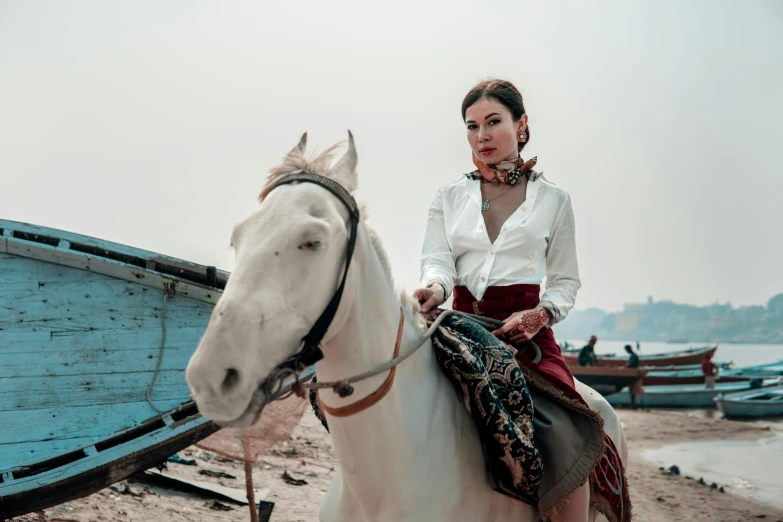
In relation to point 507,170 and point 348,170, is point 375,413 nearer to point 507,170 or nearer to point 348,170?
point 348,170

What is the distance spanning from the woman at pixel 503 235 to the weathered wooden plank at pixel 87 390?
239cm

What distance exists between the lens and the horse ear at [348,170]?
6.82 ft

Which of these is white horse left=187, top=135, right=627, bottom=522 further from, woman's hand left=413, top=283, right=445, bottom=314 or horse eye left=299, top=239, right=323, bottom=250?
woman's hand left=413, top=283, right=445, bottom=314

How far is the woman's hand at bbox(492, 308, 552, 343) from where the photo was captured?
2748 millimetres

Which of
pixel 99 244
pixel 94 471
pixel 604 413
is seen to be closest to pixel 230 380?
pixel 604 413

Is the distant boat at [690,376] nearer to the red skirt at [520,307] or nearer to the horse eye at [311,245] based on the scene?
the red skirt at [520,307]

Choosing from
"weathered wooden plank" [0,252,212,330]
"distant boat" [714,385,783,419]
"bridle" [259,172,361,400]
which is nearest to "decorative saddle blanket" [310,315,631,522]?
"bridle" [259,172,361,400]

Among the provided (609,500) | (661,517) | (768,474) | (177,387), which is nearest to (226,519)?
(177,387)

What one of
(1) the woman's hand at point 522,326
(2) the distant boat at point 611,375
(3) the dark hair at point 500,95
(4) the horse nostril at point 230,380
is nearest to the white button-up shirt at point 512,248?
(1) the woman's hand at point 522,326

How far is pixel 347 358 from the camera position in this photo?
206cm

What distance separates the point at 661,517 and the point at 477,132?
719 centimetres

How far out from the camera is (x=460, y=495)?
7.39ft

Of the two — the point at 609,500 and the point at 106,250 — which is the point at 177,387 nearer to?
the point at 106,250

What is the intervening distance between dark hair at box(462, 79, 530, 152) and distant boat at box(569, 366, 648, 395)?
2130 centimetres
